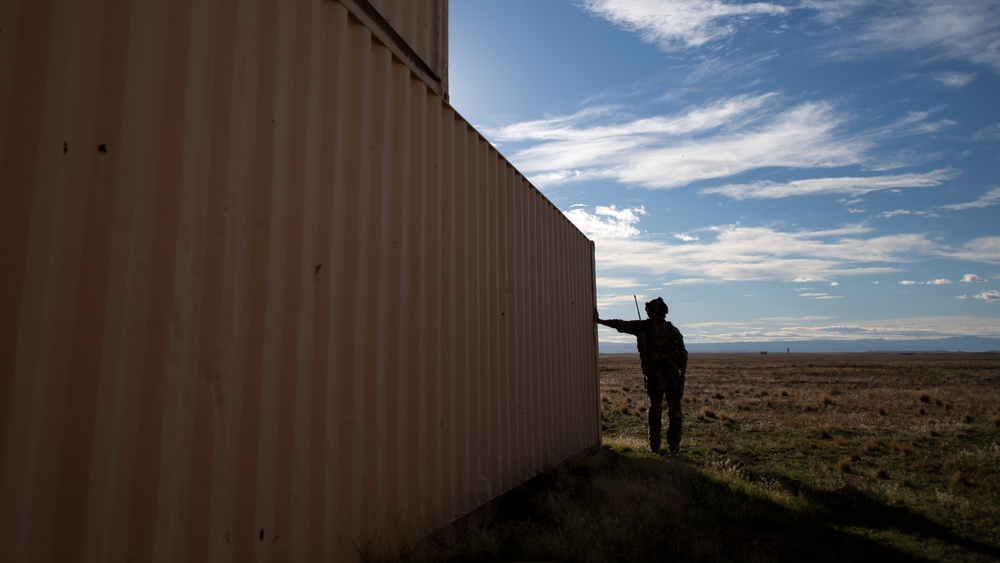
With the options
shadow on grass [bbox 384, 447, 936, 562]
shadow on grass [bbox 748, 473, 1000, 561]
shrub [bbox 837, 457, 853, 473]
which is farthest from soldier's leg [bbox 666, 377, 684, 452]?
shadow on grass [bbox 748, 473, 1000, 561]

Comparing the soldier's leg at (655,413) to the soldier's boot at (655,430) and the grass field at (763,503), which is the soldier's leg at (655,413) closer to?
the soldier's boot at (655,430)

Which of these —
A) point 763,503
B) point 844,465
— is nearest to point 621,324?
point 844,465

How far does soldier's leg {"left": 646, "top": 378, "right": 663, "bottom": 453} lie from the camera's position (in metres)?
8.78

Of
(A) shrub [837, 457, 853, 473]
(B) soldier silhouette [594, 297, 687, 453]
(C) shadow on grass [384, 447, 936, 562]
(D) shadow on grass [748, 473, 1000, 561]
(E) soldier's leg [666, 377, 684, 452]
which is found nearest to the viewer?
(C) shadow on grass [384, 447, 936, 562]

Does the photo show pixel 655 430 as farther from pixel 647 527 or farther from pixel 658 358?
pixel 647 527

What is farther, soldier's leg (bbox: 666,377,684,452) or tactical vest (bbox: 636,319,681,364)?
tactical vest (bbox: 636,319,681,364)

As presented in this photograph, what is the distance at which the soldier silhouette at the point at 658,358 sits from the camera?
29.3 ft

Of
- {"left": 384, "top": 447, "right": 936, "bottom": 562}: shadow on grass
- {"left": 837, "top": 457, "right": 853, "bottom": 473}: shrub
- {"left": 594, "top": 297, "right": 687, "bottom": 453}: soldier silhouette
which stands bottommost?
{"left": 837, "top": 457, "right": 853, "bottom": 473}: shrub

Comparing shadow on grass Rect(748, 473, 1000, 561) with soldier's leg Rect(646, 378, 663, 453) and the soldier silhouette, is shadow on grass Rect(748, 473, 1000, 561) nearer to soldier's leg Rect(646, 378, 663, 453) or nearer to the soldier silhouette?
soldier's leg Rect(646, 378, 663, 453)

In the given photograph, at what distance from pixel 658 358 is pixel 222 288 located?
7.77 meters

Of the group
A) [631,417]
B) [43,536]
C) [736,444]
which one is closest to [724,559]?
[43,536]

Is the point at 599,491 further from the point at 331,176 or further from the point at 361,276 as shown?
the point at 331,176

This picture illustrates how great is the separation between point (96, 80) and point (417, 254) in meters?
2.18

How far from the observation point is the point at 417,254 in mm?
3873
